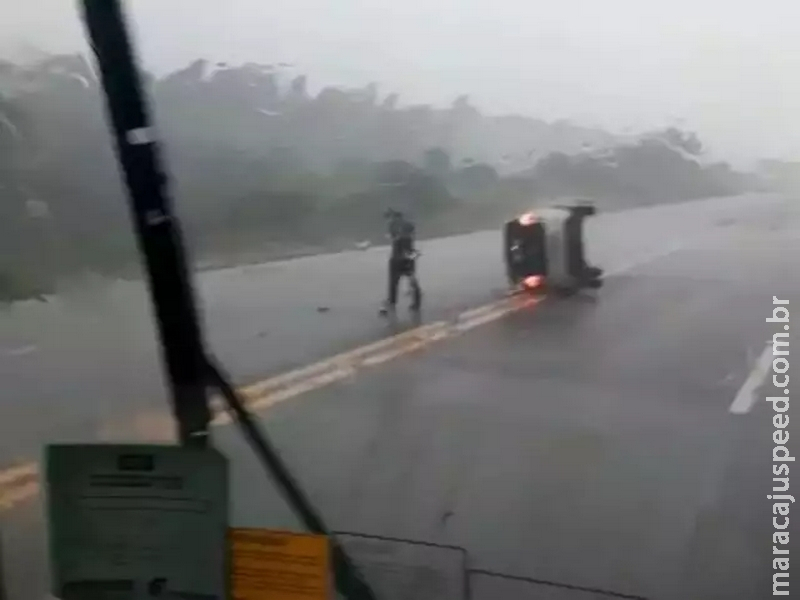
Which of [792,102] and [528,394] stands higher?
[792,102]

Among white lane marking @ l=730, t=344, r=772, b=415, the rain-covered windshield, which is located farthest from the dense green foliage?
white lane marking @ l=730, t=344, r=772, b=415

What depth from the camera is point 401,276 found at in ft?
3.56

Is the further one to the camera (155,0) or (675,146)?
(155,0)

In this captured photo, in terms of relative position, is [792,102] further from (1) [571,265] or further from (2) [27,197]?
(2) [27,197]

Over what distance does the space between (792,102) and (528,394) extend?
34 cm

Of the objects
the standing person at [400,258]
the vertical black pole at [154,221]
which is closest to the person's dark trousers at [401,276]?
the standing person at [400,258]

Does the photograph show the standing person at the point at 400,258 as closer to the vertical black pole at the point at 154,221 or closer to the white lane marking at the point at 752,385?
the vertical black pole at the point at 154,221

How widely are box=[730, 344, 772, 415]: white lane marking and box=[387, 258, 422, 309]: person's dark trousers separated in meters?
0.31

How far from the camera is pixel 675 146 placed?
99 centimetres

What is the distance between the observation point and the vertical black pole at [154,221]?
3.51 ft

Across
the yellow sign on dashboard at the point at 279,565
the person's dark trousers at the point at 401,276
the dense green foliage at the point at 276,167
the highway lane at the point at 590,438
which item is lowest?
the yellow sign on dashboard at the point at 279,565

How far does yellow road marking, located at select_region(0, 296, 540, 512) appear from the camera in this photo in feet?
3.50

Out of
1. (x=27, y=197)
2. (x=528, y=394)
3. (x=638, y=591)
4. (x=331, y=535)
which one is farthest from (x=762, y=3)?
(x=27, y=197)

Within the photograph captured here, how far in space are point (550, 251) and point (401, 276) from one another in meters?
0.15
